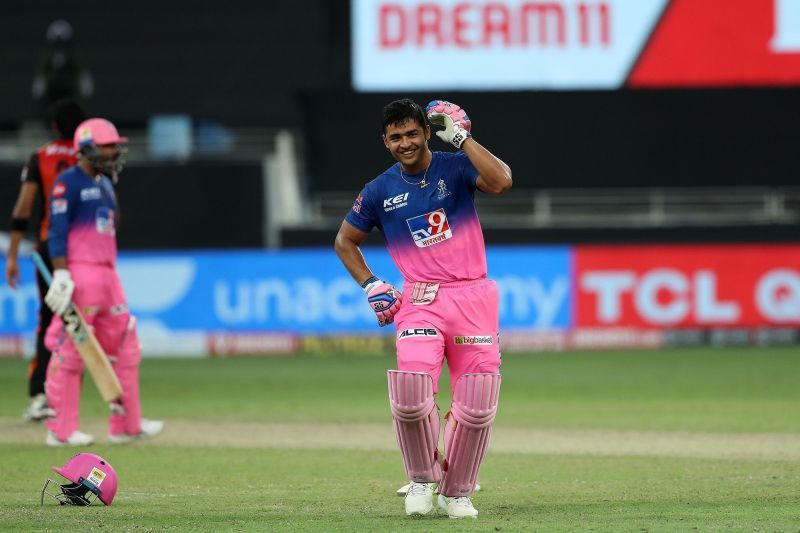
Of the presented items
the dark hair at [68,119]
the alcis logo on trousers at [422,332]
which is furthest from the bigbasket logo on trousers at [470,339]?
the dark hair at [68,119]

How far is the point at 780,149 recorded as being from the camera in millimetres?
23891

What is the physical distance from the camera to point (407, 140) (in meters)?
7.30

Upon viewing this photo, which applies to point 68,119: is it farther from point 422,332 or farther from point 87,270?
point 422,332

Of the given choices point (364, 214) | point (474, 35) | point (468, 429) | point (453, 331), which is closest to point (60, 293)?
point (364, 214)

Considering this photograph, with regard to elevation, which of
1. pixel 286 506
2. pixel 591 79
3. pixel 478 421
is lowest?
pixel 286 506

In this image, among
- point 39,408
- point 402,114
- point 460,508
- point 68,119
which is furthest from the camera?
point 39,408

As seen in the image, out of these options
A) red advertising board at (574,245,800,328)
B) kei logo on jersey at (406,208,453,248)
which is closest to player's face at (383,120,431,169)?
kei logo on jersey at (406,208,453,248)

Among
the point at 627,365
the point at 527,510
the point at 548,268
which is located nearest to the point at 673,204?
the point at 548,268

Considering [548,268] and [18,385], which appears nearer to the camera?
[18,385]

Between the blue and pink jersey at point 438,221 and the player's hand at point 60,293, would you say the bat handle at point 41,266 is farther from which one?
the blue and pink jersey at point 438,221

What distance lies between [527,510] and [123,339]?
419 cm

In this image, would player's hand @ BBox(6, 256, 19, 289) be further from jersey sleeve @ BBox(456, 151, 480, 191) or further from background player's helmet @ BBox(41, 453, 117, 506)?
jersey sleeve @ BBox(456, 151, 480, 191)

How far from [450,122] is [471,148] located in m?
0.16

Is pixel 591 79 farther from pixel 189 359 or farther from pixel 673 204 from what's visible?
pixel 189 359
